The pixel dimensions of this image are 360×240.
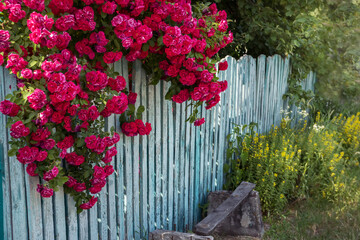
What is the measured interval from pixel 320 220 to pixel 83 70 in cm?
338

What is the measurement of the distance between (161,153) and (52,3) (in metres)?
1.82

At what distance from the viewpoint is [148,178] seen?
3688mm

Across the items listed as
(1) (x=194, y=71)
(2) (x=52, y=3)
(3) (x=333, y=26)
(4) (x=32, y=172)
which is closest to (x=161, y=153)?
(1) (x=194, y=71)

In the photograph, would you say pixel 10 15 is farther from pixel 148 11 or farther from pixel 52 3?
pixel 148 11

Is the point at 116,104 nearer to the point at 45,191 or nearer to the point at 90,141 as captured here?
the point at 90,141

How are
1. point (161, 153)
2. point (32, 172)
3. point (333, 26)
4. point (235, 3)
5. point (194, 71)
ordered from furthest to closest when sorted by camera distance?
point (333, 26), point (235, 3), point (161, 153), point (194, 71), point (32, 172)

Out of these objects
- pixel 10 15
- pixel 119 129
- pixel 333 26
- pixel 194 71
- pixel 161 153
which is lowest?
pixel 161 153

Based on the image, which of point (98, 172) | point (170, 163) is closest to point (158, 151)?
point (170, 163)

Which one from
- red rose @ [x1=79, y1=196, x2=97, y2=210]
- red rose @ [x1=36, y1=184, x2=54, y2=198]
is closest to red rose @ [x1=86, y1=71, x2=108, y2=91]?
red rose @ [x1=36, y1=184, x2=54, y2=198]

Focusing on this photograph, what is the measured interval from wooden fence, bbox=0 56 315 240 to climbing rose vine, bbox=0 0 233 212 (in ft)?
0.48

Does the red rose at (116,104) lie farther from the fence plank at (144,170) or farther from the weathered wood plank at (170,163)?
the weathered wood plank at (170,163)

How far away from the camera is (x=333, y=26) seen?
26.1ft

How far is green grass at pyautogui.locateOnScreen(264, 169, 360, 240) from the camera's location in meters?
4.36

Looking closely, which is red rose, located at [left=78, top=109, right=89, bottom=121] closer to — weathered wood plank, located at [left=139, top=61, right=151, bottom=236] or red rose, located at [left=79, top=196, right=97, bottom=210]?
red rose, located at [left=79, top=196, right=97, bottom=210]
